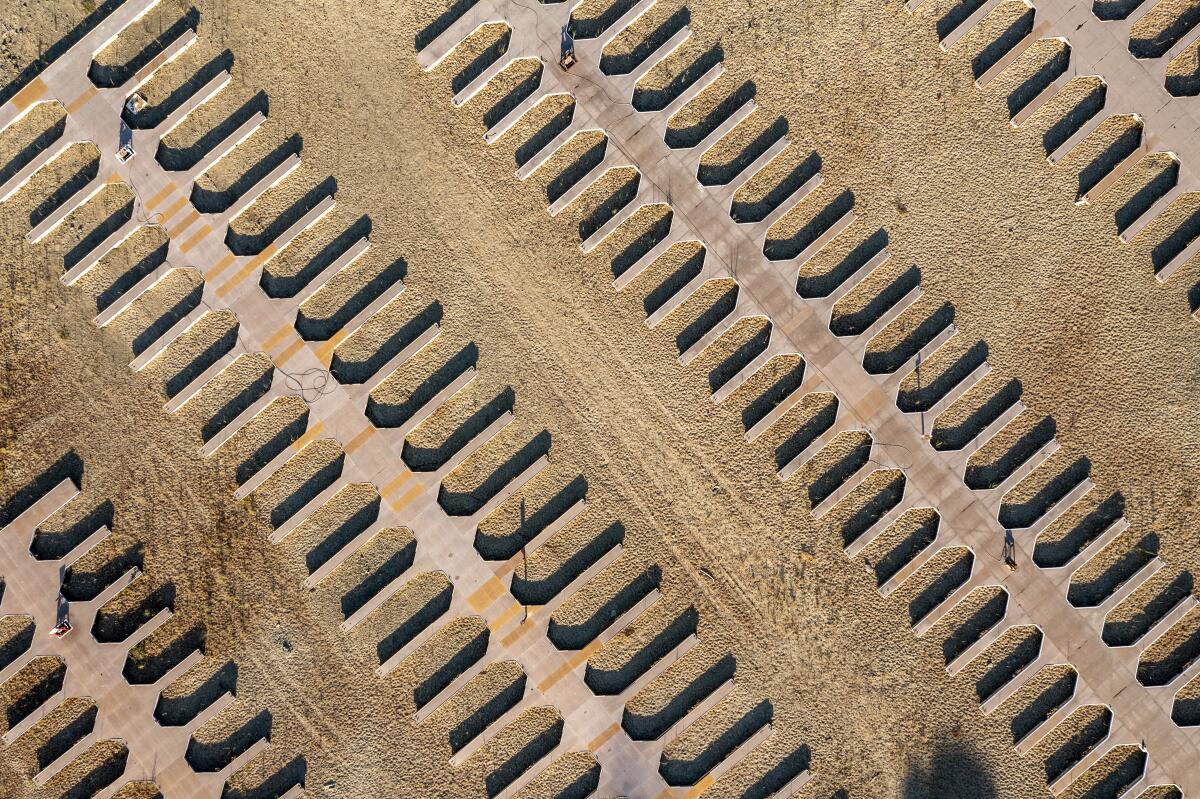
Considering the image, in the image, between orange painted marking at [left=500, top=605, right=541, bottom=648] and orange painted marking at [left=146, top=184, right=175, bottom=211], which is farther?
orange painted marking at [left=146, top=184, right=175, bottom=211]

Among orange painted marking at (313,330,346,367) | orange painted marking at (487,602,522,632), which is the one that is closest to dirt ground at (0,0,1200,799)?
orange painted marking at (313,330,346,367)

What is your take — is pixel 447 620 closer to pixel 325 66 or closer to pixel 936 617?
pixel 936 617

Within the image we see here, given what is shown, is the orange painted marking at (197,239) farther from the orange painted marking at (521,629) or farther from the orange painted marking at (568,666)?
the orange painted marking at (568,666)

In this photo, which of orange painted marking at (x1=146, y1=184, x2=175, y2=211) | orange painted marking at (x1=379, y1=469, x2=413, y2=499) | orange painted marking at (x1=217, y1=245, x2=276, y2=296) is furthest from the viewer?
orange painted marking at (x1=146, y1=184, x2=175, y2=211)

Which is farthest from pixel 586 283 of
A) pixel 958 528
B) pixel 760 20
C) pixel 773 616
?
pixel 958 528

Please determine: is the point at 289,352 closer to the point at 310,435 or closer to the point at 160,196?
the point at 310,435

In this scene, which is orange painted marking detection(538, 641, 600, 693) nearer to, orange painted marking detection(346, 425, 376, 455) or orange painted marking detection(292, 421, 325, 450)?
orange painted marking detection(346, 425, 376, 455)
